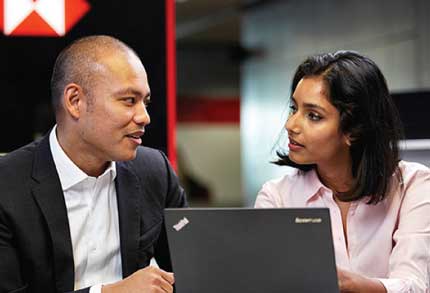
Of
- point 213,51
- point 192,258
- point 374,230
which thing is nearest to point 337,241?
point 374,230

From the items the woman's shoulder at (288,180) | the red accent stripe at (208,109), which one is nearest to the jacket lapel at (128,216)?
the woman's shoulder at (288,180)

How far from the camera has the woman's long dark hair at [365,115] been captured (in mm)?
1990

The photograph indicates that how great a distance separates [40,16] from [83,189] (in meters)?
1.15

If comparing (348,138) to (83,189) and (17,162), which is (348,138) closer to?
(83,189)

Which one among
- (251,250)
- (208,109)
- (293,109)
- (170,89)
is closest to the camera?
(251,250)

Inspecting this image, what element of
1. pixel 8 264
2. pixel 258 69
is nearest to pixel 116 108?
pixel 8 264

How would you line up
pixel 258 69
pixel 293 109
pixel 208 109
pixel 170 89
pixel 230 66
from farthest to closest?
pixel 208 109, pixel 230 66, pixel 258 69, pixel 170 89, pixel 293 109

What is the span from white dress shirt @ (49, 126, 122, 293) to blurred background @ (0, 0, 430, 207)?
55 centimetres

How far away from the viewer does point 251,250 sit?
1504 mm

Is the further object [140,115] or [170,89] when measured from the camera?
[170,89]

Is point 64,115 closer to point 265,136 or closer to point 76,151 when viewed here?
point 76,151

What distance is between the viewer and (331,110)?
199 cm

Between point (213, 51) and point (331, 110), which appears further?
A: point (213, 51)

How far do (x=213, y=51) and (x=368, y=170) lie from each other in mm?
9967
